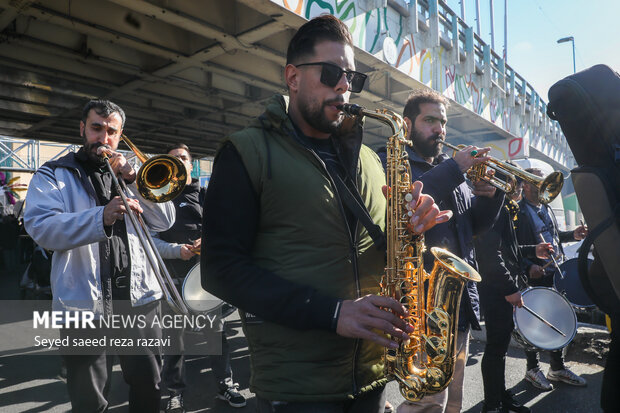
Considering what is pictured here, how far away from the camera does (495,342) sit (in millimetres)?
3512

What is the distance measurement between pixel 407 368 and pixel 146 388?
5.92 feet

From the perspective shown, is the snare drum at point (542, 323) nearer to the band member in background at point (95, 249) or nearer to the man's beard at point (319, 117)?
the man's beard at point (319, 117)

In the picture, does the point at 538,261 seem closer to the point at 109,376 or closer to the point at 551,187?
the point at 551,187

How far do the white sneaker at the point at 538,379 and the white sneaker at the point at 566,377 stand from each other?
233 mm

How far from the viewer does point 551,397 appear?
4188mm

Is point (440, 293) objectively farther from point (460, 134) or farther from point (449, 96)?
point (460, 134)

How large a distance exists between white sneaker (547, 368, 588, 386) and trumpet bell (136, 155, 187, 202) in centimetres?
460

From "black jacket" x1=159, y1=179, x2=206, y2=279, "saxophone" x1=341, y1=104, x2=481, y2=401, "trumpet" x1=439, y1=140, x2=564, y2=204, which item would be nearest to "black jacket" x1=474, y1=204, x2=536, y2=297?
"trumpet" x1=439, y1=140, x2=564, y2=204

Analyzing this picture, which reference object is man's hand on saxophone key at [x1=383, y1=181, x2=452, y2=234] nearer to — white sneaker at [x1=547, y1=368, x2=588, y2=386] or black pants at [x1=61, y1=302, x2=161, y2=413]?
black pants at [x1=61, y1=302, x2=161, y2=413]

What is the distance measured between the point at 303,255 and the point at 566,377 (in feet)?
14.7

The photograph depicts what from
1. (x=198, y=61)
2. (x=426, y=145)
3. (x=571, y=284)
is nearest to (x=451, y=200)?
(x=426, y=145)

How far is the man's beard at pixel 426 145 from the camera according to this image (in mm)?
2912

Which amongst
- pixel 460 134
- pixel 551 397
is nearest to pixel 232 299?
pixel 551 397

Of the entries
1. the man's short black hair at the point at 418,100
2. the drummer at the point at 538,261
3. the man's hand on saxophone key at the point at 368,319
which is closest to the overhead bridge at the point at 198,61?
the man's short black hair at the point at 418,100
